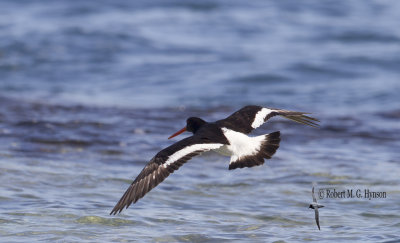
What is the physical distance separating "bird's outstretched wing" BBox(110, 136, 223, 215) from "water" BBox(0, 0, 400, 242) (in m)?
0.43

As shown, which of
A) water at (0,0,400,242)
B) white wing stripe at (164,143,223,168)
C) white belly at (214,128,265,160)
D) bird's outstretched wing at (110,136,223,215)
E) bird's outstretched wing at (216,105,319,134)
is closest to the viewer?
bird's outstretched wing at (110,136,223,215)

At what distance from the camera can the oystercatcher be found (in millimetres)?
5105

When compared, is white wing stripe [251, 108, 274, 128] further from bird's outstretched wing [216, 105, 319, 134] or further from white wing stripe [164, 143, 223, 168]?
white wing stripe [164, 143, 223, 168]

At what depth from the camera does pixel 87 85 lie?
1281 cm

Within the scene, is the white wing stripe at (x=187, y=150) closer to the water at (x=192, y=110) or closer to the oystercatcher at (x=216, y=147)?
→ the oystercatcher at (x=216, y=147)

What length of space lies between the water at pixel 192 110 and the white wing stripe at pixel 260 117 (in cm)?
77

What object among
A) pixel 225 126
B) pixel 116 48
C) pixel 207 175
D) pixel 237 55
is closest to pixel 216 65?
pixel 237 55

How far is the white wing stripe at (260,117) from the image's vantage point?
6.25 meters

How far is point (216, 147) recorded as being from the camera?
5.54 m

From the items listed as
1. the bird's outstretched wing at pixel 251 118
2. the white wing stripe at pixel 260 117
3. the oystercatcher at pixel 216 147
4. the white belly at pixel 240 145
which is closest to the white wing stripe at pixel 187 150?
the oystercatcher at pixel 216 147

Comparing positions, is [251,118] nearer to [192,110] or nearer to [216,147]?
[216,147]

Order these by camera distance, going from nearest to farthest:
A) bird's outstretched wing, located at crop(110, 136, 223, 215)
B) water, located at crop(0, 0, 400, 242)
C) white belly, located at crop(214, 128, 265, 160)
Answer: bird's outstretched wing, located at crop(110, 136, 223, 215), white belly, located at crop(214, 128, 265, 160), water, located at crop(0, 0, 400, 242)

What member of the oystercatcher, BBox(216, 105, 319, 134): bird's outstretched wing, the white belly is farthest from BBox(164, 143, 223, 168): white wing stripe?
BBox(216, 105, 319, 134): bird's outstretched wing

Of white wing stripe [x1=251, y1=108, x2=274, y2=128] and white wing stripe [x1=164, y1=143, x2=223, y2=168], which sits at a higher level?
white wing stripe [x1=251, y1=108, x2=274, y2=128]
